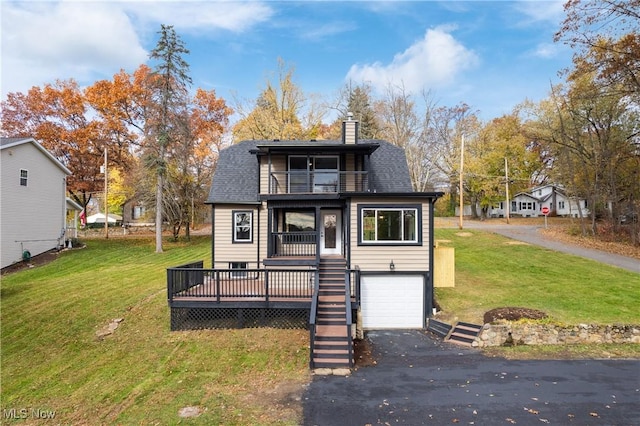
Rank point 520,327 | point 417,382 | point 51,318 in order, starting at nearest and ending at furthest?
point 417,382 < point 520,327 < point 51,318

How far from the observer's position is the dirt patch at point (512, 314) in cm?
1171

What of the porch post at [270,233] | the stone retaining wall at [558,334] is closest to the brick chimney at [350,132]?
the porch post at [270,233]

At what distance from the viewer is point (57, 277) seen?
1778 cm

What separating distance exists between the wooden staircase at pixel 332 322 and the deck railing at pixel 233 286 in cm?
67

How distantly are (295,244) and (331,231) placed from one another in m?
1.82

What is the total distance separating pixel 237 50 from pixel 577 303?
21394 mm

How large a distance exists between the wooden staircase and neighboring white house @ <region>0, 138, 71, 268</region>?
61.8 ft

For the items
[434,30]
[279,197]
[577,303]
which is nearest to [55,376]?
[279,197]

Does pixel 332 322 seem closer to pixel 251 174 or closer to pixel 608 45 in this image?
pixel 251 174

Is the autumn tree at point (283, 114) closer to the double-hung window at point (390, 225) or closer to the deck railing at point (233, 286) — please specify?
the double-hung window at point (390, 225)

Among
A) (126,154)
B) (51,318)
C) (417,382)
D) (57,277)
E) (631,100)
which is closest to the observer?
(417,382)

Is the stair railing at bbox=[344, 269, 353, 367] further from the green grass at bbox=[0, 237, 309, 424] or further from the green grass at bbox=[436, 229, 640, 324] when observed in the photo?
the green grass at bbox=[436, 229, 640, 324]

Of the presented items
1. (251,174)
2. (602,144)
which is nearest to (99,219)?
(251,174)

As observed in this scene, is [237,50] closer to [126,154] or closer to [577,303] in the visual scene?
[126,154]
